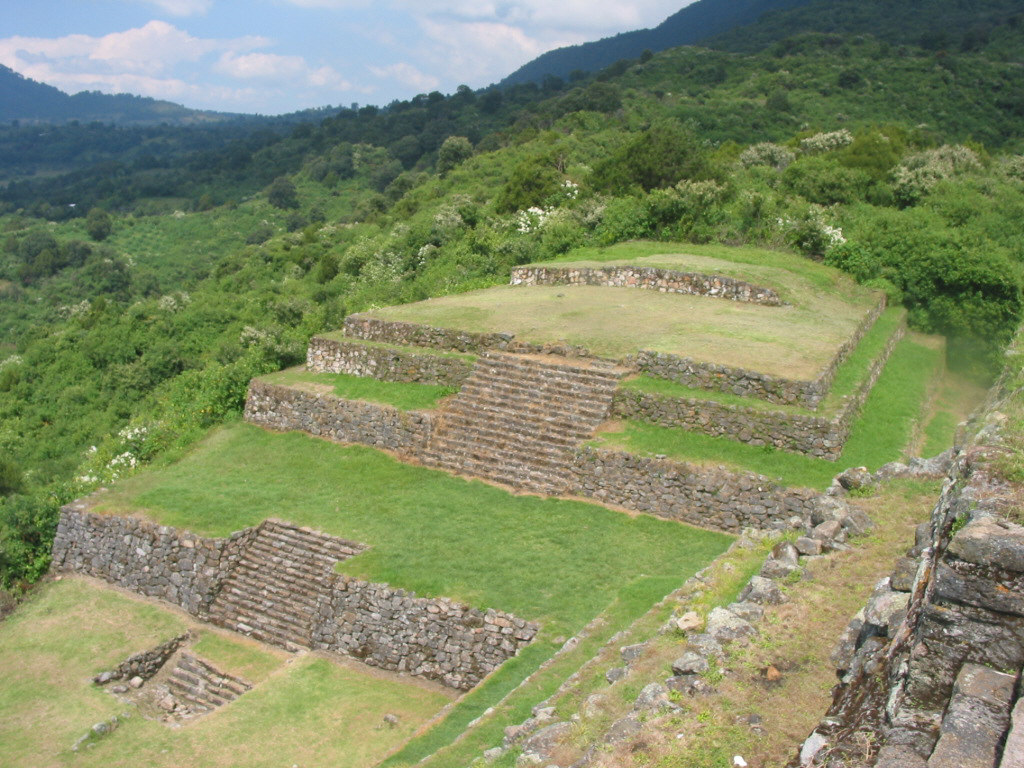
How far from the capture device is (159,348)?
2861cm

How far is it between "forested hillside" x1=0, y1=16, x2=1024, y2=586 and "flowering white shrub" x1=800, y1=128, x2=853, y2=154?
124 mm

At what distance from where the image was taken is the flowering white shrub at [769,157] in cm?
3506

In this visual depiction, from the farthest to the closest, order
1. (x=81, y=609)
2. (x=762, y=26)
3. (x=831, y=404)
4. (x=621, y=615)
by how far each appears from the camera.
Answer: (x=762, y=26), (x=831, y=404), (x=81, y=609), (x=621, y=615)

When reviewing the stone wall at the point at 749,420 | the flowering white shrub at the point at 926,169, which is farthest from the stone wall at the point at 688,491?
the flowering white shrub at the point at 926,169

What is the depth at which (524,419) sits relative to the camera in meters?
14.3

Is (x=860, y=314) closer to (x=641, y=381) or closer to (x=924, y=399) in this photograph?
(x=924, y=399)

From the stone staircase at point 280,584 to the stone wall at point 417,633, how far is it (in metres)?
0.51

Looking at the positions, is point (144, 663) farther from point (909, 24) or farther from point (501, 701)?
point (909, 24)

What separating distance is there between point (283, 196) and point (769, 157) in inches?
2347

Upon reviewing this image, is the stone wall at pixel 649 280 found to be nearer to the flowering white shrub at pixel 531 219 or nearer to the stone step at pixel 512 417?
the flowering white shrub at pixel 531 219

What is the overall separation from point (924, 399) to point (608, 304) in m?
7.00

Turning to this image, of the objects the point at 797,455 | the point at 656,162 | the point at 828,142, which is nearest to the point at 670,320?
the point at 797,455

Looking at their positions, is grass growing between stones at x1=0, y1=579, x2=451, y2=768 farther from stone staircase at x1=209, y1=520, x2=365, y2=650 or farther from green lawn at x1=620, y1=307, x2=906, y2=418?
green lawn at x1=620, y1=307, x2=906, y2=418

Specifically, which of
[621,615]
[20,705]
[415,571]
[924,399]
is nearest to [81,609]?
[20,705]
